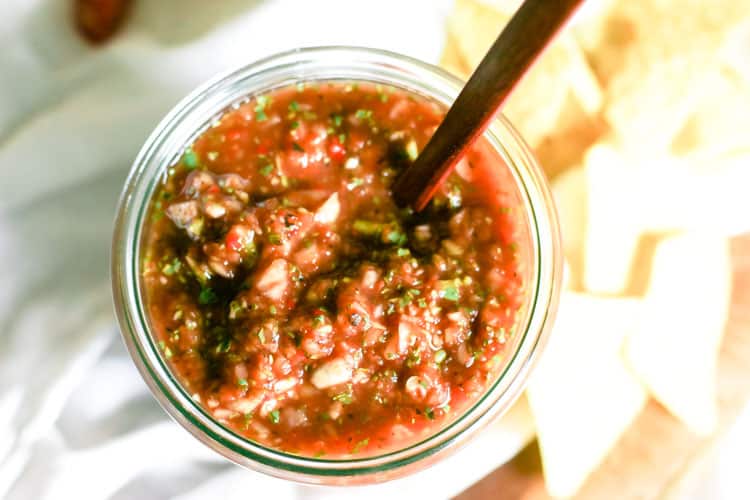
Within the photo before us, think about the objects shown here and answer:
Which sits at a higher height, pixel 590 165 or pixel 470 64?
pixel 470 64

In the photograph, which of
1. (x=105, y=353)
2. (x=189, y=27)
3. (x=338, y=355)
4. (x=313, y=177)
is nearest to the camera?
(x=338, y=355)

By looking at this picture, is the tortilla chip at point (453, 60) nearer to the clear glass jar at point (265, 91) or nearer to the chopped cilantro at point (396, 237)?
the clear glass jar at point (265, 91)

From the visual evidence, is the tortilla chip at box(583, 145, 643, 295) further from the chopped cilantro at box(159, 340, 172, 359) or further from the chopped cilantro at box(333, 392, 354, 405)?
the chopped cilantro at box(159, 340, 172, 359)

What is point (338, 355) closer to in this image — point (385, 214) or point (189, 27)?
point (385, 214)

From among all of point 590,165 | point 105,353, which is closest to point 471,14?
point 590,165

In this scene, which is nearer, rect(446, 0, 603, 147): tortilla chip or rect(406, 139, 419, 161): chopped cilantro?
rect(406, 139, 419, 161): chopped cilantro

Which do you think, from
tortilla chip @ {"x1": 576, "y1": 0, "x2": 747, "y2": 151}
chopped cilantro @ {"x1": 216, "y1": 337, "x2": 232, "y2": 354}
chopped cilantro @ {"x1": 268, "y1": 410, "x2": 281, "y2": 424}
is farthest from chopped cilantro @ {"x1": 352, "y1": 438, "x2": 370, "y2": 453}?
tortilla chip @ {"x1": 576, "y1": 0, "x2": 747, "y2": 151}
